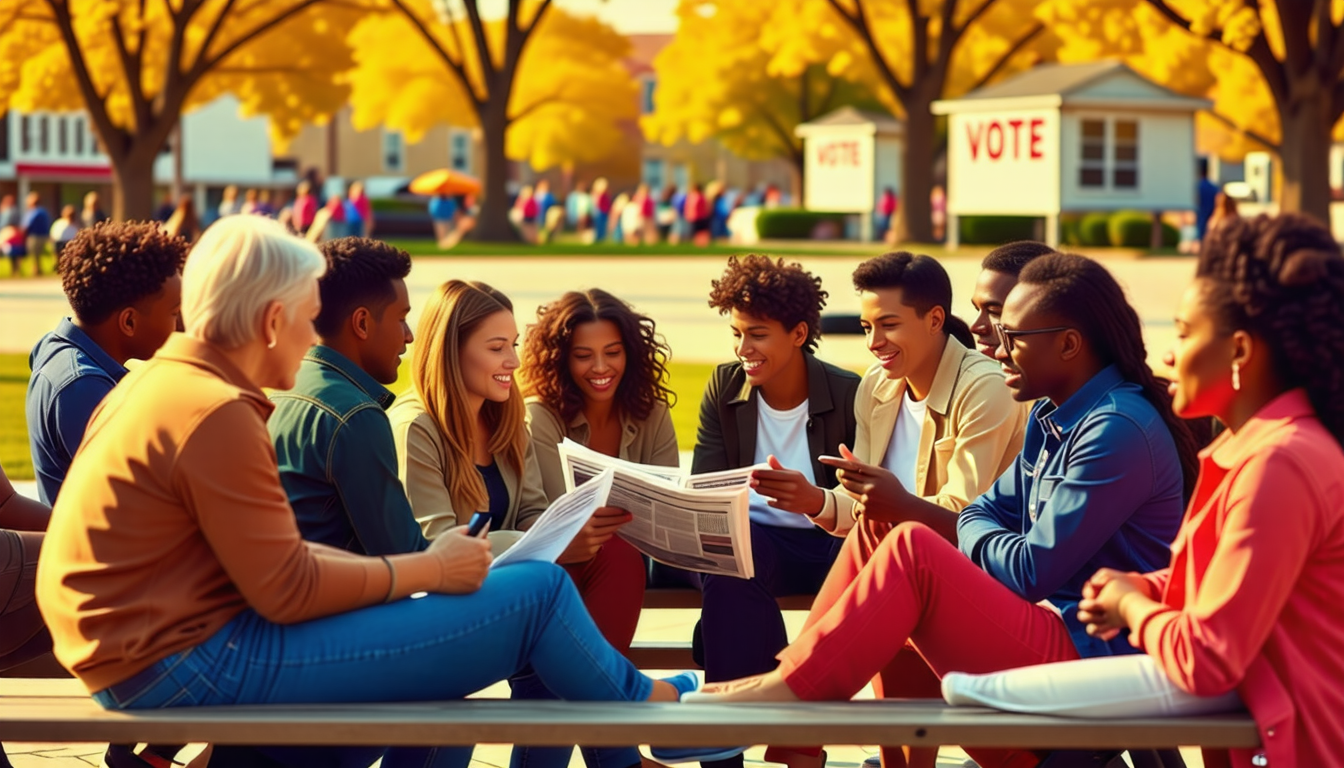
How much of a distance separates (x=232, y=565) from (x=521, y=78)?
2056 inches

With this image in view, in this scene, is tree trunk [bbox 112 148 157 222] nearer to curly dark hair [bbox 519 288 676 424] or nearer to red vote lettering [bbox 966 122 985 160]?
red vote lettering [bbox 966 122 985 160]

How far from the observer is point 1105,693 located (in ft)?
10.8

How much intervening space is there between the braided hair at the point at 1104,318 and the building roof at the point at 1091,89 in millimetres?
33813

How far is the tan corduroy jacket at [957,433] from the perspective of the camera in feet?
15.3

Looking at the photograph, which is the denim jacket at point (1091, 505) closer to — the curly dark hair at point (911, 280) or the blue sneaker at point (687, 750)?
the blue sneaker at point (687, 750)

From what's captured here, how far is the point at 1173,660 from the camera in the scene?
3.15 meters

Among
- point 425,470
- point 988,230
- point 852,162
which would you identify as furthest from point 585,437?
point 852,162

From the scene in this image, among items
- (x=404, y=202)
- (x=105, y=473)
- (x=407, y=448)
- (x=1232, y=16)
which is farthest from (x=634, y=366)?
(x=404, y=202)

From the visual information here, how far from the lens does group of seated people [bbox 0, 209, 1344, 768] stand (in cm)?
312

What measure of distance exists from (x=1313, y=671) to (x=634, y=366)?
8.25ft

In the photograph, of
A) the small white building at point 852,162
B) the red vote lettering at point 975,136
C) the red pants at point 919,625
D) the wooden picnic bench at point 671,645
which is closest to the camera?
the red pants at point 919,625

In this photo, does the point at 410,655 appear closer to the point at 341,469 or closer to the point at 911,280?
the point at 341,469

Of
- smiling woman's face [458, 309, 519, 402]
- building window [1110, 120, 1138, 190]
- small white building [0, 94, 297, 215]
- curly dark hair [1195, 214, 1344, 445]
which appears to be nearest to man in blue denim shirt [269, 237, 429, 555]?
smiling woman's face [458, 309, 519, 402]

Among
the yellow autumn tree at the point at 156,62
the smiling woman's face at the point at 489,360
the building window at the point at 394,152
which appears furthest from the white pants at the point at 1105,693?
the building window at the point at 394,152
